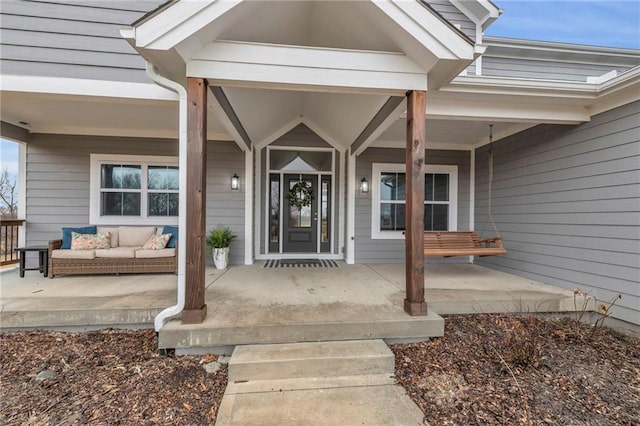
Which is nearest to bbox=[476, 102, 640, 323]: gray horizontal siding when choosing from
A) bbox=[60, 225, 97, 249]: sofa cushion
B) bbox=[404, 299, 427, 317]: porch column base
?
bbox=[404, 299, 427, 317]: porch column base

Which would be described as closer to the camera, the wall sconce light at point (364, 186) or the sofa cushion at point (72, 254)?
the sofa cushion at point (72, 254)

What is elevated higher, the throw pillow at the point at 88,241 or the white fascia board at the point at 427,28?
the white fascia board at the point at 427,28

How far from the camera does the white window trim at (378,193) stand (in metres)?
5.90

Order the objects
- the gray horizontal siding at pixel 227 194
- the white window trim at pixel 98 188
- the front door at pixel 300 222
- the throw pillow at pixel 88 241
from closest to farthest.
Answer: the throw pillow at pixel 88 241 < the white window trim at pixel 98 188 < the gray horizontal siding at pixel 227 194 < the front door at pixel 300 222

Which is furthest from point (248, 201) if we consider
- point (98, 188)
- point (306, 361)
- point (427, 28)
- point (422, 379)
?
point (422, 379)

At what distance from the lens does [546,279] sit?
425cm

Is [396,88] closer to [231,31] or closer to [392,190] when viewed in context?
[231,31]

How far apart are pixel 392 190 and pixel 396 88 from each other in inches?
133

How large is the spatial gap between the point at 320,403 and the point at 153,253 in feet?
12.1

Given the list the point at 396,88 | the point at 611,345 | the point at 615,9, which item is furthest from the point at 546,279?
the point at 615,9

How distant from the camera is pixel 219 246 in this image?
5.08 m

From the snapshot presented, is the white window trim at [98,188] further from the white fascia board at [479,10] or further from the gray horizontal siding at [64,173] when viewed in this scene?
the white fascia board at [479,10]

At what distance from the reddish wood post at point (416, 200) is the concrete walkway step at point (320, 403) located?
844mm

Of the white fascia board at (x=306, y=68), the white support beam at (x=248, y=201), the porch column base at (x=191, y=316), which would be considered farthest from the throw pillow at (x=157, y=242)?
the white fascia board at (x=306, y=68)
